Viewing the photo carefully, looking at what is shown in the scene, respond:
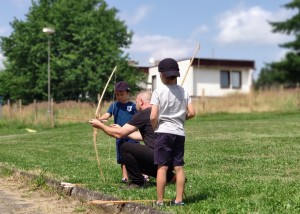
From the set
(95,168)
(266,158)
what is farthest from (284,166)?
(95,168)

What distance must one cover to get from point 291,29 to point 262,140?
48.5 metres

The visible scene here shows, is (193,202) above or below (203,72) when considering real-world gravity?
below

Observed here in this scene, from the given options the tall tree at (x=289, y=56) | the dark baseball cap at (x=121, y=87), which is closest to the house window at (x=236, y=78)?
the tall tree at (x=289, y=56)

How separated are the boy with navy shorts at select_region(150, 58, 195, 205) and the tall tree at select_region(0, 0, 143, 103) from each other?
39589 millimetres

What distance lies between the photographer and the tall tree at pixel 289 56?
56281mm

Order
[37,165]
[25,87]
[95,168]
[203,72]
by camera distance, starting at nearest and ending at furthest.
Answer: [95,168] → [37,165] → [203,72] → [25,87]

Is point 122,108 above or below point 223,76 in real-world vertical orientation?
below

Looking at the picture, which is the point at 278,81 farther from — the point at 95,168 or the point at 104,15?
the point at 95,168

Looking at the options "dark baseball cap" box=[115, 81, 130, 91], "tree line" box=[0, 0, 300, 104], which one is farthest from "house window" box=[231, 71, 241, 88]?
"dark baseball cap" box=[115, 81, 130, 91]

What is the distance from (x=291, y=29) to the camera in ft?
200

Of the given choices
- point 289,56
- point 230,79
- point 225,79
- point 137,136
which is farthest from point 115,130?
point 289,56

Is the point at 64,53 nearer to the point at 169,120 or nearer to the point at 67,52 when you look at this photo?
the point at 67,52

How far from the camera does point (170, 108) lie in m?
6.22

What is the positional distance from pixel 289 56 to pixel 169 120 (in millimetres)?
52514
